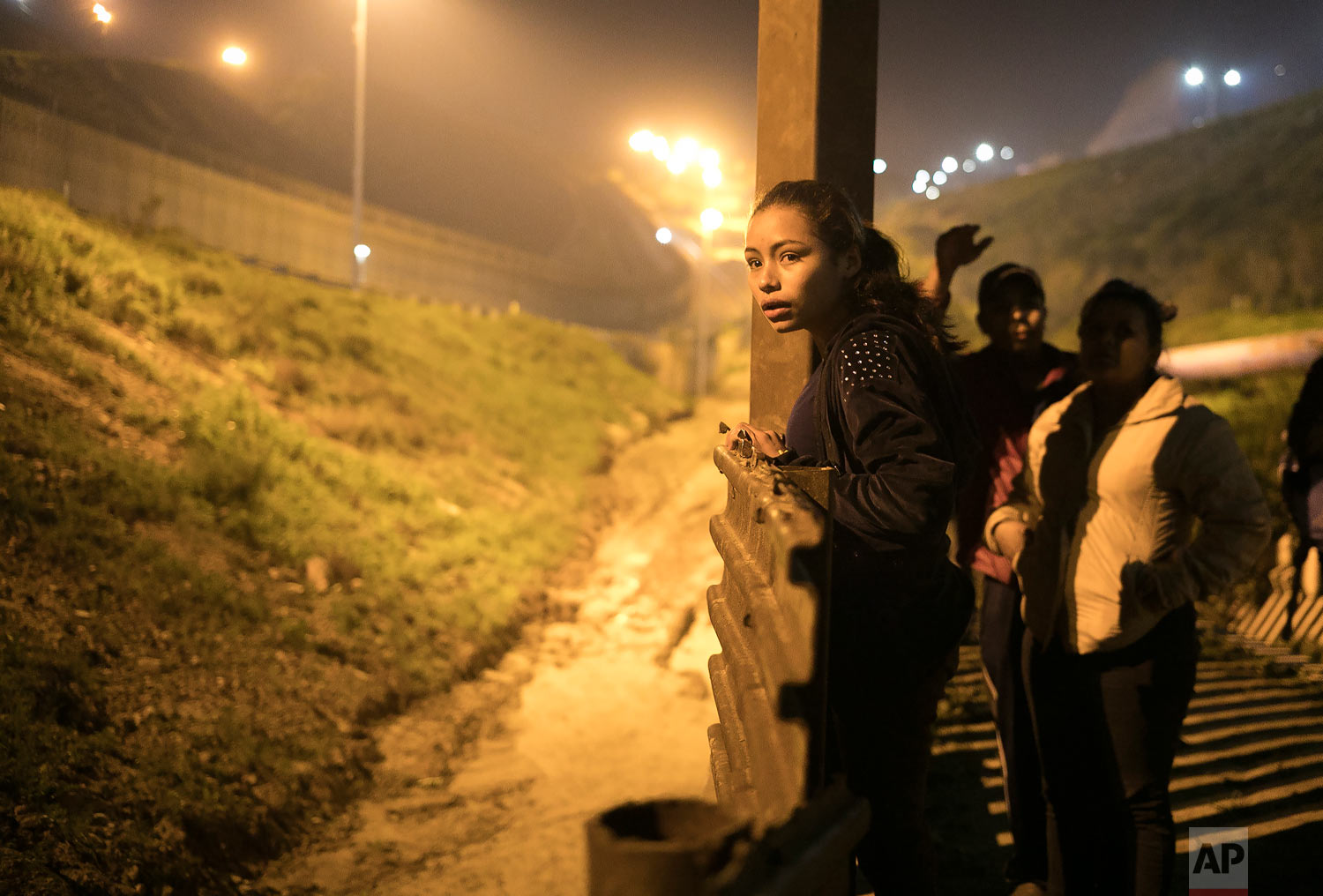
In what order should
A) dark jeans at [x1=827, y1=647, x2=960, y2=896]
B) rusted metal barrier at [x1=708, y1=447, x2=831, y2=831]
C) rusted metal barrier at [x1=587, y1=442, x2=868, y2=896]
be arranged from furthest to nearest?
dark jeans at [x1=827, y1=647, x2=960, y2=896], rusted metal barrier at [x1=708, y1=447, x2=831, y2=831], rusted metal barrier at [x1=587, y1=442, x2=868, y2=896]

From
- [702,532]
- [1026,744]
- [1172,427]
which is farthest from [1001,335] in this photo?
[702,532]

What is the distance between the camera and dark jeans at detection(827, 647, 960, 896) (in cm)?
207

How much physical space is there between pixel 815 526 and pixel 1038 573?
1.96 metres

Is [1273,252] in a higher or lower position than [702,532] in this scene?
higher

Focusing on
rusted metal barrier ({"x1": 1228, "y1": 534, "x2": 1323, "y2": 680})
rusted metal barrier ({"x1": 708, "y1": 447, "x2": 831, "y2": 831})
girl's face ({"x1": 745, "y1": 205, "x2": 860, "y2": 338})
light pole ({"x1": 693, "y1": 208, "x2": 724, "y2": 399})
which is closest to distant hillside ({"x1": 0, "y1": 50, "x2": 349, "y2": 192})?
girl's face ({"x1": 745, "y1": 205, "x2": 860, "y2": 338})

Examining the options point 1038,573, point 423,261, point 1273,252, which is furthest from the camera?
point 423,261

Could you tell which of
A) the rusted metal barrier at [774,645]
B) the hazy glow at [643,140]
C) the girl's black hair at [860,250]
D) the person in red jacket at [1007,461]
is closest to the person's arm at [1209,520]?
the person in red jacket at [1007,461]

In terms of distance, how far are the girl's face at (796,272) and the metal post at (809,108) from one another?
0.83m

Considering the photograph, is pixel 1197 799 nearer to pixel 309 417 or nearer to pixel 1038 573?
pixel 1038 573

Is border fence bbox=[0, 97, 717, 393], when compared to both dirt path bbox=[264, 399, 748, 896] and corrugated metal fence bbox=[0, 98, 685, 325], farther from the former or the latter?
dirt path bbox=[264, 399, 748, 896]

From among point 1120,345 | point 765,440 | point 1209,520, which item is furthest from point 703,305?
point 765,440

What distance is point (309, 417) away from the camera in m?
12.0

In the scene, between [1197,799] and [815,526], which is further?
[1197,799]

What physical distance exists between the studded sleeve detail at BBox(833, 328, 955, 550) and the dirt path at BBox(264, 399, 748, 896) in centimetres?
245
